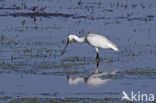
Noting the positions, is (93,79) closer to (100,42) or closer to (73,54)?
(100,42)

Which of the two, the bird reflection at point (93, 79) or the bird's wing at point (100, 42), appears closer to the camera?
the bird reflection at point (93, 79)

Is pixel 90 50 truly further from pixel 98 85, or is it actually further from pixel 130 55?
pixel 98 85

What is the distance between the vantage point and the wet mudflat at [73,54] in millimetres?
13266

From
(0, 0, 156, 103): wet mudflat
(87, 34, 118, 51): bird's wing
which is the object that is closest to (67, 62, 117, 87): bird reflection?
(0, 0, 156, 103): wet mudflat

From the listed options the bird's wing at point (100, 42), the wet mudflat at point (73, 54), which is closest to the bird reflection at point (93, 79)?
the wet mudflat at point (73, 54)

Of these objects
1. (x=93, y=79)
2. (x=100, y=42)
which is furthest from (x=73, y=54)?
(x=93, y=79)

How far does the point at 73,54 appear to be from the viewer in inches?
695

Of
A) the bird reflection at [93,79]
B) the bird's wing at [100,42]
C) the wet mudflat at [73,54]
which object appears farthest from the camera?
the bird's wing at [100,42]

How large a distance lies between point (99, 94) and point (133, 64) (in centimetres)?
344

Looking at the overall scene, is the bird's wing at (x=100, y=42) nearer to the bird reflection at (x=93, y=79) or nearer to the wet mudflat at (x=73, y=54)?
the wet mudflat at (x=73, y=54)

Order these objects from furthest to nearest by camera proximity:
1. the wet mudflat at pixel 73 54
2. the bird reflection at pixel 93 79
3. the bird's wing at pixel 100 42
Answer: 1. the bird's wing at pixel 100 42
2. the bird reflection at pixel 93 79
3. the wet mudflat at pixel 73 54

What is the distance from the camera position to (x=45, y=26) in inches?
926

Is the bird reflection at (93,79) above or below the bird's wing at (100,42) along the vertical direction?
below

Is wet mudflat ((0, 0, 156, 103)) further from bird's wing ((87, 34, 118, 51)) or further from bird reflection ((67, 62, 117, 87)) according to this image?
bird's wing ((87, 34, 118, 51))
